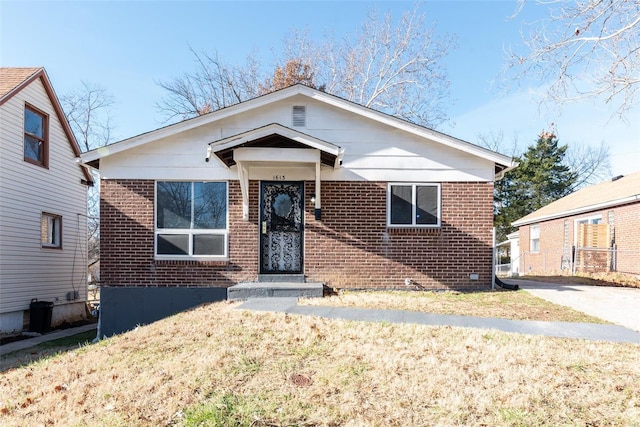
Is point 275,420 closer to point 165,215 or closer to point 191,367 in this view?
point 191,367

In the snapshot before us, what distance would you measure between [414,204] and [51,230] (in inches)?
496

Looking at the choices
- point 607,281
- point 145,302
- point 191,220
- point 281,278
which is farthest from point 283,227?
point 607,281

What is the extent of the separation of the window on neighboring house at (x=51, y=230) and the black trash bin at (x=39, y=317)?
6.56 ft

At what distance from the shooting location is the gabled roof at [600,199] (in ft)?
49.9

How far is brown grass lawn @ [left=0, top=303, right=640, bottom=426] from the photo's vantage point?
343 centimetres

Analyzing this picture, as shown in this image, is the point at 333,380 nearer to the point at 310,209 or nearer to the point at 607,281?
the point at 310,209

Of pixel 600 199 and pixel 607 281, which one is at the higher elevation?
pixel 600 199

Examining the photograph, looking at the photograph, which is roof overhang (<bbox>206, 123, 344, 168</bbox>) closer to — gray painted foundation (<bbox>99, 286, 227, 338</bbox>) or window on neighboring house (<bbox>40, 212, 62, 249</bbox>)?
gray painted foundation (<bbox>99, 286, 227, 338</bbox>)

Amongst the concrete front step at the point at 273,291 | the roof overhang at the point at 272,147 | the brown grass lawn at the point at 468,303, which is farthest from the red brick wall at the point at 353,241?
the roof overhang at the point at 272,147

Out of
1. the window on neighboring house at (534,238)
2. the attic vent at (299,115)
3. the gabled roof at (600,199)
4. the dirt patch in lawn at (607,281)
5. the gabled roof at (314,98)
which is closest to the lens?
the gabled roof at (314,98)

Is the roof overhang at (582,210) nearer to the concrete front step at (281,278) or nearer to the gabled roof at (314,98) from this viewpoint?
the gabled roof at (314,98)

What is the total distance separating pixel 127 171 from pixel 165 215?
1.32 m

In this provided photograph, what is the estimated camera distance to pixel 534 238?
75.9 ft

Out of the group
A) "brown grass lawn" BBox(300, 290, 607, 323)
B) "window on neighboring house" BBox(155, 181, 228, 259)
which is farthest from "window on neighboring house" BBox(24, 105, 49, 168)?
"brown grass lawn" BBox(300, 290, 607, 323)
